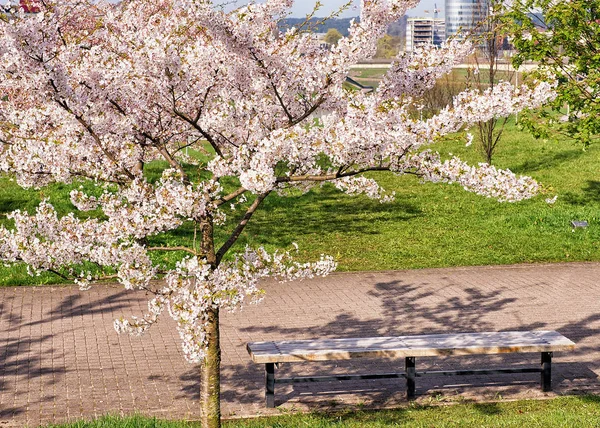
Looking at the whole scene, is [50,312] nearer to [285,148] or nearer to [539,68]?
[285,148]

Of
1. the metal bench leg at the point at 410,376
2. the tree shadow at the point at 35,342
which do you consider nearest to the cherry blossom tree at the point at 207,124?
the metal bench leg at the point at 410,376

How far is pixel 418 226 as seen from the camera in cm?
1827

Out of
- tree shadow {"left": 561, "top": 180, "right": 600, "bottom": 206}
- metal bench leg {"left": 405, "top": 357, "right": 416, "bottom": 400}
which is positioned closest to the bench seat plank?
metal bench leg {"left": 405, "top": 357, "right": 416, "bottom": 400}

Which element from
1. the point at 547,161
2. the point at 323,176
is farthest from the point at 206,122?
the point at 547,161

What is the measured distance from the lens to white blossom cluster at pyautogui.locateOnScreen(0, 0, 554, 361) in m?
6.96

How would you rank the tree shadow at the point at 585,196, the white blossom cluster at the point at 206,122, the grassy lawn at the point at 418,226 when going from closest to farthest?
1. the white blossom cluster at the point at 206,122
2. the grassy lawn at the point at 418,226
3. the tree shadow at the point at 585,196

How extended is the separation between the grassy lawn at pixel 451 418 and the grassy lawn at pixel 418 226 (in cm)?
643

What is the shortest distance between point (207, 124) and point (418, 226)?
10.9 m

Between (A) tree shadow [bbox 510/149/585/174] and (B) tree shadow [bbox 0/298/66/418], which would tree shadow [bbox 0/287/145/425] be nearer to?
(B) tree shadow [bbox 0/298/66/418]

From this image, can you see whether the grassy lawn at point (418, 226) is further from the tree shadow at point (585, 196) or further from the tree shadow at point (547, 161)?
the tree shadow at point (547, 161)

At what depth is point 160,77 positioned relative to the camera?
741cm

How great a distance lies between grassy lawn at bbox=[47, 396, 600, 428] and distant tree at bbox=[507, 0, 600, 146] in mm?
7341

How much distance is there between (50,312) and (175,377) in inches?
139

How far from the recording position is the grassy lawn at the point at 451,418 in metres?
8.17
